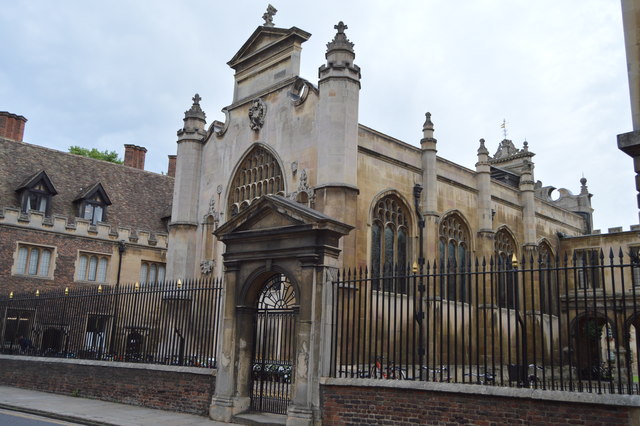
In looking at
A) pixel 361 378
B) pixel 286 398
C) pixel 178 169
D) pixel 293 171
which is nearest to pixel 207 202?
pixel 178 169

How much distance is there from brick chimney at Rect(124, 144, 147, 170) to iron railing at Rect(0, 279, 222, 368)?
19915 millimetres

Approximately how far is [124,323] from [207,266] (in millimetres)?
7831

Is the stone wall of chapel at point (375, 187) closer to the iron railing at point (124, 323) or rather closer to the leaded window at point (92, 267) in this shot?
the iron railing at point (124, 323)

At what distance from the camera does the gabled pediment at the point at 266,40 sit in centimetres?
2217

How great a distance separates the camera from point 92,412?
13.4 meters

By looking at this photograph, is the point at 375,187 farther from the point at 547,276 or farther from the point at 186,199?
the point at 547,276

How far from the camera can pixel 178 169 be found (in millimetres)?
25641

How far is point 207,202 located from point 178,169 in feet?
6.73

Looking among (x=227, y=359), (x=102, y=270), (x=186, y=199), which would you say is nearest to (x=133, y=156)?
(x=102, y=270)

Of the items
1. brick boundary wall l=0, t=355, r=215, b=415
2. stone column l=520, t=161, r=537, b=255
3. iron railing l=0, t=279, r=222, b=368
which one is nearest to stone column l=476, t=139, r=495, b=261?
stone column l=520, t=161, r=537, b=255

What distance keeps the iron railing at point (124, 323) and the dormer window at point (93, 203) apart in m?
11.1

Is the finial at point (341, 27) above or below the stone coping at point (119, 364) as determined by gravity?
above

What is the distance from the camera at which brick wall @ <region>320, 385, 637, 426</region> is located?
8461mm

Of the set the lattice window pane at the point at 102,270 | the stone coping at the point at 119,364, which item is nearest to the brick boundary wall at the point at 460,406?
the stone coping at the point at 119,364
